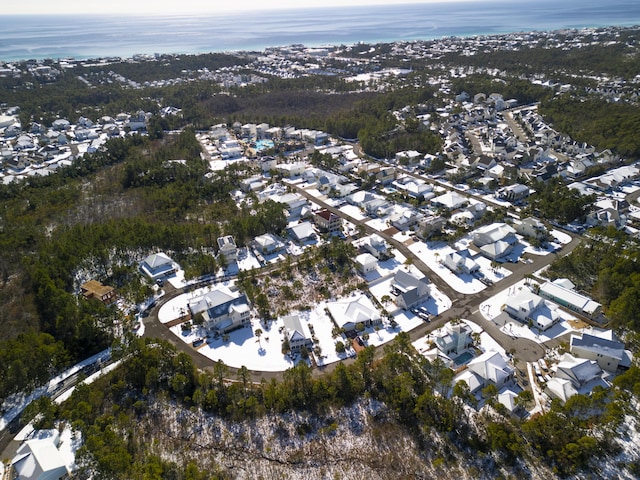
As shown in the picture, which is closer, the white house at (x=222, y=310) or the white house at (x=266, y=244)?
the white house at (x=222, y=310)

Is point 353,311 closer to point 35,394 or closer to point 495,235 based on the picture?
point 495,235

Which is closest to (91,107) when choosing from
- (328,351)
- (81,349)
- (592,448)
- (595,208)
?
(81,349)

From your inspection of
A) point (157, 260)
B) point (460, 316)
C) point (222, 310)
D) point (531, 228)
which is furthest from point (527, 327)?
point (157, 260)

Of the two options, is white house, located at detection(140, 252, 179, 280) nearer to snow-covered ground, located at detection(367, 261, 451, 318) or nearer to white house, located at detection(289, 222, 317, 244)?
white house, located at detection(289, 222, 317, 244)

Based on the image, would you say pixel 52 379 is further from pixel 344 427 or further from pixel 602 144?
pixel 602 144

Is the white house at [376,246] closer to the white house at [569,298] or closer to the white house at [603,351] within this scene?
the white house at [569,298]

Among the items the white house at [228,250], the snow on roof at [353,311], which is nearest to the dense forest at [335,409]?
the snow on roof at [353,311]
